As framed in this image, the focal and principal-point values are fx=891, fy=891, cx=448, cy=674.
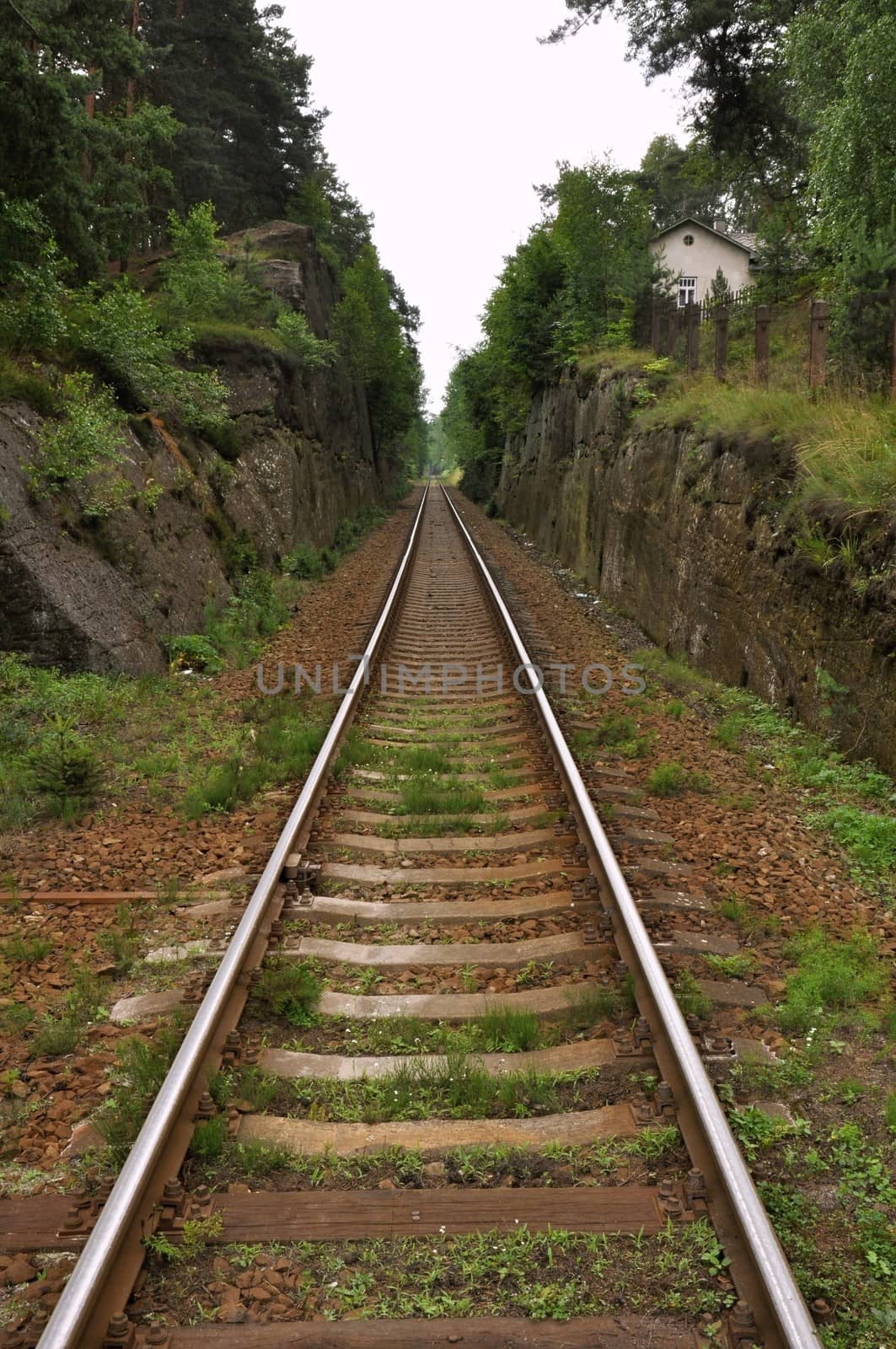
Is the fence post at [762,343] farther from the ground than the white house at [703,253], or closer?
closer

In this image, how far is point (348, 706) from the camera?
7.61 m

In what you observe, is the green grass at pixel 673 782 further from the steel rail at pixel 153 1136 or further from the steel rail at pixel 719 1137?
the steel rail at pixel 153 1136

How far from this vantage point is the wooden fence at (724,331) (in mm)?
9305

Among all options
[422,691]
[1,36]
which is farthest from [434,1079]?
[1,36]

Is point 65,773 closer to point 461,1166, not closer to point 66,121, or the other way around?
point 461,1166

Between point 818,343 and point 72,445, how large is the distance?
779cm

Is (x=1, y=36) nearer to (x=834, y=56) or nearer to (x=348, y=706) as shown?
(x=348, y=706)

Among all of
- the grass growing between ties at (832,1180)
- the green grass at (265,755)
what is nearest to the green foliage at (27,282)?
the green grass at (265,755)

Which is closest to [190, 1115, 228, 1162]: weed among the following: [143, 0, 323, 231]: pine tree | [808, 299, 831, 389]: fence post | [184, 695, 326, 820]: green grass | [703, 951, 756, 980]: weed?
[703, 951, 756, 980]: weed

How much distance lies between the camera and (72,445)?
908 cm

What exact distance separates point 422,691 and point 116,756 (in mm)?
3019

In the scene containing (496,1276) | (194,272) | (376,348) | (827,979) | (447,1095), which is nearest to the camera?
(496,1276)

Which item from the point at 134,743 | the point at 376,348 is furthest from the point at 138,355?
the point at 376,348

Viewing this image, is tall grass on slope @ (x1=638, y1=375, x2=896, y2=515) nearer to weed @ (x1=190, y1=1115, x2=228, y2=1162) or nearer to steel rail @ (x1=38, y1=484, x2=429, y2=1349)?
steel rail @ (x1=38, y1=484, x2=429, y2=1349)
